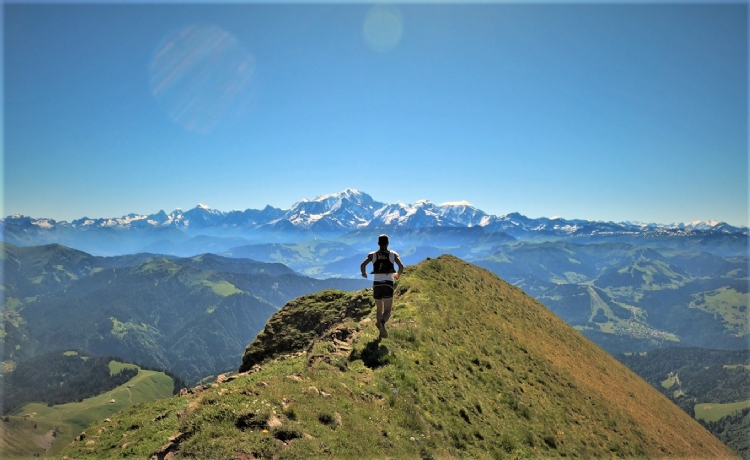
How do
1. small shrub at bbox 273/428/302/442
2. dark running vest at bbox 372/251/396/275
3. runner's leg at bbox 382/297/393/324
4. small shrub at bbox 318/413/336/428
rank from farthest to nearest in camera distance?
1. runner's leg at bbox 382/297/393/324
2. dark running vest at bbox 372/251/396/275
3. small shrub at bbox 318/413/336/428
4. small shrub at bbox 273/428/302/442

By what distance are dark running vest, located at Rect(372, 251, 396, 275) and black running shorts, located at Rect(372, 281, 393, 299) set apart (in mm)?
549

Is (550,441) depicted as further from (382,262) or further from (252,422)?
(252,422)

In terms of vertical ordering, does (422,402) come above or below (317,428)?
below

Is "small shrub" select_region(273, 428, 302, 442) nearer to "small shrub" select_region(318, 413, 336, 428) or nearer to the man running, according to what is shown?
"small shrub" select_region(318, 413, 336, 428)

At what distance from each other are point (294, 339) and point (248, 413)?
70.9ft

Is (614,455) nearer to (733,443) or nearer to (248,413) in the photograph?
(248,413)

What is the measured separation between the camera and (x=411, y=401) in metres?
13.7

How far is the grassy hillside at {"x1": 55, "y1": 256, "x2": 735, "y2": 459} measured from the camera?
9.72 m

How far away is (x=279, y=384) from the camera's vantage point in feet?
39.4

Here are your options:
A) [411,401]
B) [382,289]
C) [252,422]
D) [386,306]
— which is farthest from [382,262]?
[252,422]

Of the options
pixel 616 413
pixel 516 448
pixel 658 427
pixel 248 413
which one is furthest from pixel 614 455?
pixel 248 413

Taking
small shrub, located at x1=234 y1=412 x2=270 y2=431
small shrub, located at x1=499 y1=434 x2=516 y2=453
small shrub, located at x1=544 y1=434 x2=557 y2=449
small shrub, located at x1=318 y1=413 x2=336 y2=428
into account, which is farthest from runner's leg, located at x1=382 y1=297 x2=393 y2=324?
small shrub, located at x1=544 y1=434 x2=557 y2=449

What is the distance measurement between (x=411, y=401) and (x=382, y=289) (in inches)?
205

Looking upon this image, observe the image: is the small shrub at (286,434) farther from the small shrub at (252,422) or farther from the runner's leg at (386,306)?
the runner's leg at (386,306)
